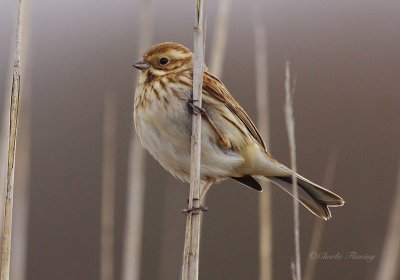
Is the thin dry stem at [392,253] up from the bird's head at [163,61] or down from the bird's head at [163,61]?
down

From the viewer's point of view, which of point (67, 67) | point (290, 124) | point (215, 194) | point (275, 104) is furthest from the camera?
point (67, 67)

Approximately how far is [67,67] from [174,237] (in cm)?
330

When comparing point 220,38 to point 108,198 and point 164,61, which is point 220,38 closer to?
point 164,61

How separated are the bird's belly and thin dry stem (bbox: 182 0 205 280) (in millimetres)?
253

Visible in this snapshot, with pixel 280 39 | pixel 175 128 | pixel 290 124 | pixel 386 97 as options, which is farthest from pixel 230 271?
pixel 290 124

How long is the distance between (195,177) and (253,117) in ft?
8.69

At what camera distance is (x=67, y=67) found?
234 inches

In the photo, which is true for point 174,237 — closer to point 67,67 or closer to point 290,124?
point 290,124

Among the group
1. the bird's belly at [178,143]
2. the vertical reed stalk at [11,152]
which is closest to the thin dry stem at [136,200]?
the bird's belly at [178,143]

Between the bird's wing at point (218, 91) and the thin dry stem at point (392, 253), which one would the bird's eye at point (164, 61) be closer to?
the bird's wing at point (218, 91)

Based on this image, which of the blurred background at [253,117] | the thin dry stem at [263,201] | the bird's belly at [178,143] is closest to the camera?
the thin dry stem at [263,201]

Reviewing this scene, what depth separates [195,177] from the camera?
231cm

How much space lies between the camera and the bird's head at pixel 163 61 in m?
2.83

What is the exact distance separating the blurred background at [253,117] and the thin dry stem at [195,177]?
6.22 feet
